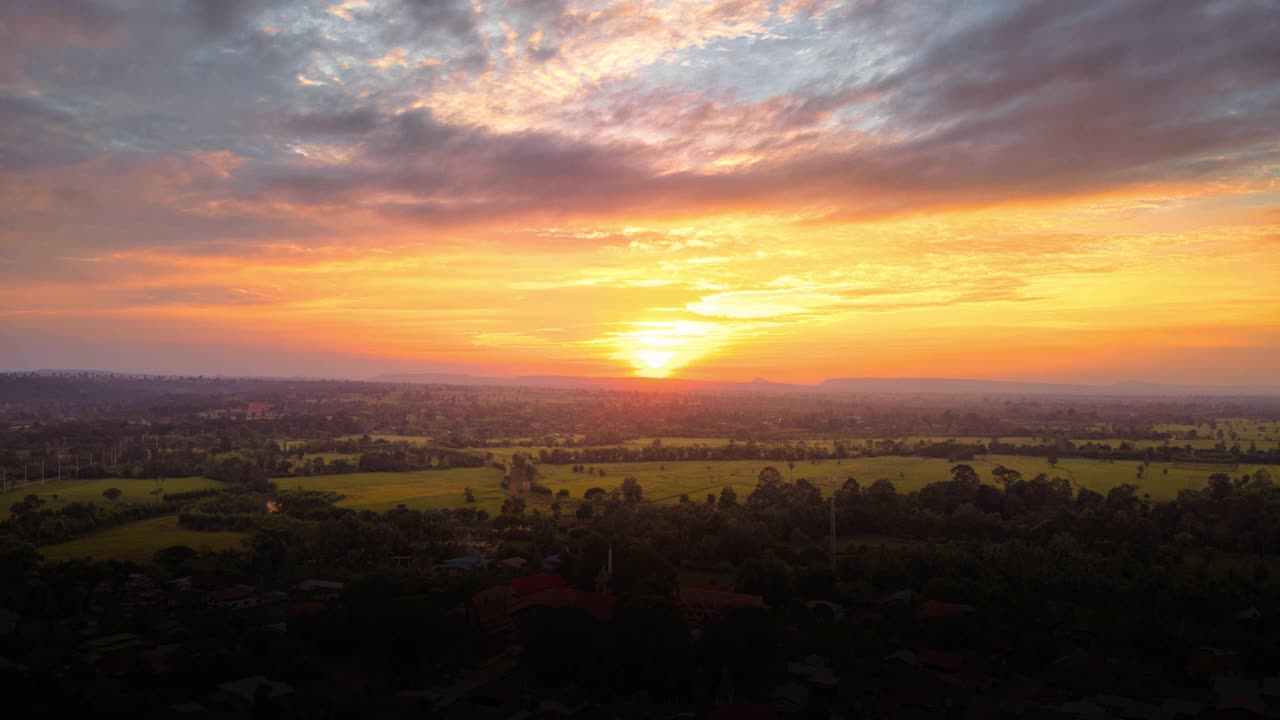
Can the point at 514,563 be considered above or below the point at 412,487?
above

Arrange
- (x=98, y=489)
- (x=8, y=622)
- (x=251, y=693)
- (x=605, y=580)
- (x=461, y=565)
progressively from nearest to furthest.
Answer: (x=251, y=693), (x=8, y=622), (x=605, y=580), (x=461, y=565), (x=98, y=489)

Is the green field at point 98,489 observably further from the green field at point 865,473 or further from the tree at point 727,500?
the tree at point 727,500

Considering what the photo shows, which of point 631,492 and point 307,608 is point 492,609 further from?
point 631,492

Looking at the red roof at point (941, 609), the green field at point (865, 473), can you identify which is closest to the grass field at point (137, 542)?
A: the green field at point (865, 473)

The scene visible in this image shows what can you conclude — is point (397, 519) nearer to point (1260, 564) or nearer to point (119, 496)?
point (119, 496)

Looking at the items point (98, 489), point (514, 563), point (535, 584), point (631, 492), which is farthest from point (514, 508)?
point (98, 489)

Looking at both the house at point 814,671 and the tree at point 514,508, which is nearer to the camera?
the house at point 814,671

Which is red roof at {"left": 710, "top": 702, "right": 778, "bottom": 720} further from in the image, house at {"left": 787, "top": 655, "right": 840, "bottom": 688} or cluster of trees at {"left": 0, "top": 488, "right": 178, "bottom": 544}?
cluster of trees at {"left": 0, "top": 488, "right": 178, "bottom": 544}
